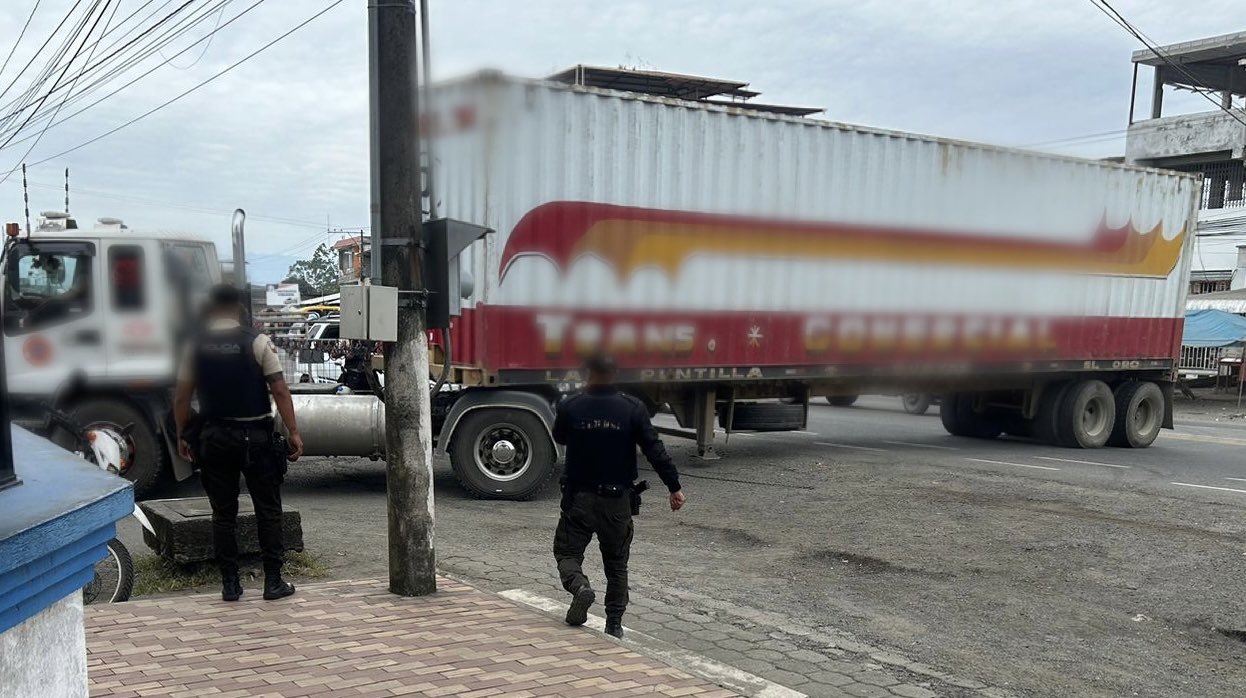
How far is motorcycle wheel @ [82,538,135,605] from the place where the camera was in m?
5.54

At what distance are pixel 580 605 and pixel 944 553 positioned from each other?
3.87 m

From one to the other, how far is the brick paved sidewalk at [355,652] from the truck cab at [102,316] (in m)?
3.89

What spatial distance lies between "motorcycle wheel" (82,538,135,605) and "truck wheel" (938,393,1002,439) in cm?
1287

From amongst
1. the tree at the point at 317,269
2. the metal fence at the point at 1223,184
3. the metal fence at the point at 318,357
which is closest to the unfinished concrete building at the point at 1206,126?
the metal fence at the point at 1223,184

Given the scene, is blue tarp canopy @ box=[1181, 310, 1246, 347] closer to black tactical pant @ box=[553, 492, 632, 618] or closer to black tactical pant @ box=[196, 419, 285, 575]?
black tactical pant @ box=[553, 492, 632, 618]

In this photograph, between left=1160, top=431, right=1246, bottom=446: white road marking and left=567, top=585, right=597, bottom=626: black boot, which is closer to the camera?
left=567, top=585, right=597, bottom=626: black boot

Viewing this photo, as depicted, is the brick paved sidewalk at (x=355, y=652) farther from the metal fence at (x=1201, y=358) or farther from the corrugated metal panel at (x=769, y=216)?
the metal fence at (x=1201, y=358)

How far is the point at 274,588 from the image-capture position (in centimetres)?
547

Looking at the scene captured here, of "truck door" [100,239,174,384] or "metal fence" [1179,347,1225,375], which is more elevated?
"truck door" [100,239,174,384]

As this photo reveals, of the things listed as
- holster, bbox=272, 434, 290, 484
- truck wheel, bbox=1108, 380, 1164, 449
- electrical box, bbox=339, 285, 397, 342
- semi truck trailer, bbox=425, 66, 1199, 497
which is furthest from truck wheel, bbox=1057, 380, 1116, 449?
holster, bbox=272, 434, 290, 484

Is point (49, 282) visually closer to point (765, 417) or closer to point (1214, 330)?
point (765, 417)

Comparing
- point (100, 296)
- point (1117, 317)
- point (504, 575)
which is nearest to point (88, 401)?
point (100, 296)

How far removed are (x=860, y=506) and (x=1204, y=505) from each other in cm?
349

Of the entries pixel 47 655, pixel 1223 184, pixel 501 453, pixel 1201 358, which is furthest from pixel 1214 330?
pixel 47 655
